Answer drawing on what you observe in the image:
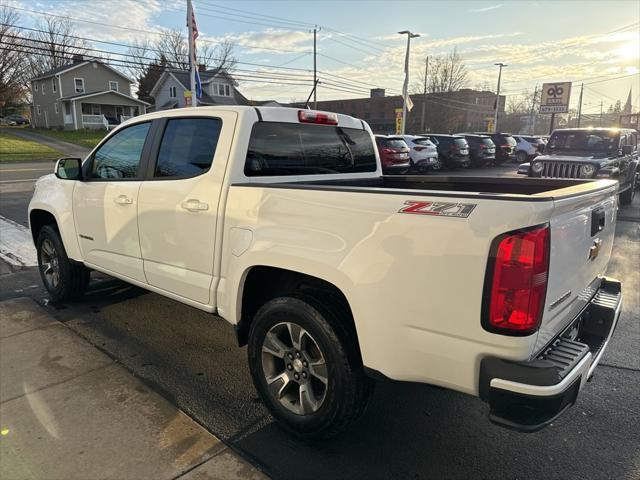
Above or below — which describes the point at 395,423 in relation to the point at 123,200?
below

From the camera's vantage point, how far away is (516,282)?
6.20 ft

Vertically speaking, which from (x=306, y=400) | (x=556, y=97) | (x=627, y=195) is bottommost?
(x=627, y=195)

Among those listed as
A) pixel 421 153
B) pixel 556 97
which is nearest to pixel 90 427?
pixel 421 153

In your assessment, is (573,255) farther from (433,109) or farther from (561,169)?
(433,109)

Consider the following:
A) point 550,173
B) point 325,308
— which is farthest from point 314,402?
point 550,173

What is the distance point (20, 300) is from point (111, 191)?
2.10 metres

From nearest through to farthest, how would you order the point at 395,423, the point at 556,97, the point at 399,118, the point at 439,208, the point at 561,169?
1. the point at 439,208
2. the point at 395,423
3. the point at 561,169
4. the point at 399,118
5. the point at 556,97

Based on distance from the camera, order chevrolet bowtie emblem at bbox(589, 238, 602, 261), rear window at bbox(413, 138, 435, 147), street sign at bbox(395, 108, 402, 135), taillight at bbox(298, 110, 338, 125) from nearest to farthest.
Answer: chevrolet bowtie emblem at bbox(589, 238, 602, 261) → taillight at bbox(298, 110, 338, 125) → rear window at bbox(413, 138, 435, 147) → street sign at bbox(395, 108, 402, 135)

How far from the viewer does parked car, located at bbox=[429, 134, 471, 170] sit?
2253 centimetres

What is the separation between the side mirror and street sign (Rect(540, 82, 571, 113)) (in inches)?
1431

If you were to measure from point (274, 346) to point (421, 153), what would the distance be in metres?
17.9

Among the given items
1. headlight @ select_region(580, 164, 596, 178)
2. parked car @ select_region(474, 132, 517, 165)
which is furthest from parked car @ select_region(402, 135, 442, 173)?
headlight @ select_region(580, 164, 596, 178)

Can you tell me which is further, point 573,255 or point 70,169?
point 70,169

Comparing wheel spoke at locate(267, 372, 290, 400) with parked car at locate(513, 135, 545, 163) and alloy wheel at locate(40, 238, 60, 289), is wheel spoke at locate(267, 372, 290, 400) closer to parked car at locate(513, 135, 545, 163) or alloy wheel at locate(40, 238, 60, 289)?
alloy wheel at locate(40, 238, 60, 289)
